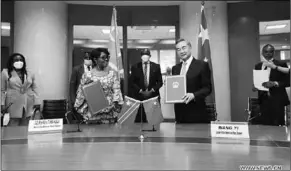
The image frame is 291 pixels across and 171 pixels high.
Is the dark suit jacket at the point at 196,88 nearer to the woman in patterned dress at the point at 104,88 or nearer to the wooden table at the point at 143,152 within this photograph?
the woman in patterned dress at the point at 104,88

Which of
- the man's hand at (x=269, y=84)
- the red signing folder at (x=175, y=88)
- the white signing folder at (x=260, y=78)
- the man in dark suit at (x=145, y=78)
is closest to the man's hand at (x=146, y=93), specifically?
the man in dark suit at (x=145, y=78)

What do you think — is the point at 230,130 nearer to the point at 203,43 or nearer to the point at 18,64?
the point at 18,64

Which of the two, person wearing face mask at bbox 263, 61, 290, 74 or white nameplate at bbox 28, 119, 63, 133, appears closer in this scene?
white nameplate at bbox 28, 119, 63, 133

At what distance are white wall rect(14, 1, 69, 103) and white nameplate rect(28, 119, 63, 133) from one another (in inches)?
174

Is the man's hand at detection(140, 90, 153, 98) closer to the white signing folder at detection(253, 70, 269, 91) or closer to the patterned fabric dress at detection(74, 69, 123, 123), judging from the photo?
the white signing folder at detection(253, 70, 269, 91)

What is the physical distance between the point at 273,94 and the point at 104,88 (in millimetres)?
2053

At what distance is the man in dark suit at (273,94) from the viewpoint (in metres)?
3.21

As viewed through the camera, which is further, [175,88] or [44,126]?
[175,88]

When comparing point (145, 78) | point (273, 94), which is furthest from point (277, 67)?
point (145, 78)

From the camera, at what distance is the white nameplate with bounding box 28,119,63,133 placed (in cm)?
198

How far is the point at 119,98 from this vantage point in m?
2.42

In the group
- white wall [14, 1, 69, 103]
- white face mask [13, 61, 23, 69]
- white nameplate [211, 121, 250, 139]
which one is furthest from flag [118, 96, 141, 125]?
white wall [14, 1, 69, 103]

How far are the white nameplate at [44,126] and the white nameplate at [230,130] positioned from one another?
1.08 meters

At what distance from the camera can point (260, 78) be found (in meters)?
3.25
